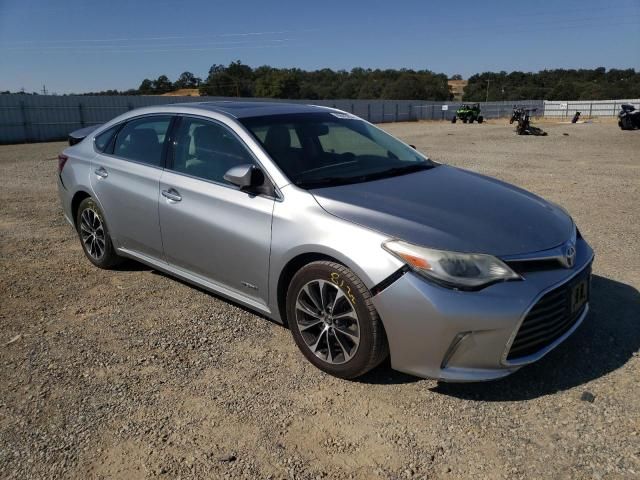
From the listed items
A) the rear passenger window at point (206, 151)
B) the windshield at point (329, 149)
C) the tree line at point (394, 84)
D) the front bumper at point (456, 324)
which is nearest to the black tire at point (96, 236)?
the rear passenger window at point (206, 151)

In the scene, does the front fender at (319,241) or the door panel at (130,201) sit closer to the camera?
the front fender at (319,241)

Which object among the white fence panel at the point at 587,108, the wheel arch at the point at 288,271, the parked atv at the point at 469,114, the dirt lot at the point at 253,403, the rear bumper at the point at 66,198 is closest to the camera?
the dirt lot at the point at 253,403

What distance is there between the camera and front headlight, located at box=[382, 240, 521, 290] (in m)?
2.69

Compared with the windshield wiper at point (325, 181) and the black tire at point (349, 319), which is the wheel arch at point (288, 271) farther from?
the windshield wiper at point (325, 181)

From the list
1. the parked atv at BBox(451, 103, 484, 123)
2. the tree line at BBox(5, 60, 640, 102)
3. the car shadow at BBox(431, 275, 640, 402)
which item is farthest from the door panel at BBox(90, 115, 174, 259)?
the tree line at BBox(5, 60, 640, 102)

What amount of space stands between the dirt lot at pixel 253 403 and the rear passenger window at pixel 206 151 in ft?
3.68

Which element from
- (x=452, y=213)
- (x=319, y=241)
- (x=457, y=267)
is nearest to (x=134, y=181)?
(x=319, y=241)

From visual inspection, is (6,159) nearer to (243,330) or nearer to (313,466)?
A: (243,330)

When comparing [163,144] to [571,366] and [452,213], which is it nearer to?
[452,213]

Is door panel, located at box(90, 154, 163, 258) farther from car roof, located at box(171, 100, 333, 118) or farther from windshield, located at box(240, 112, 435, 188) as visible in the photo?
windshield, located at box(240, 112, 435, 188)

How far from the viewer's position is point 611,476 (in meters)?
2.33

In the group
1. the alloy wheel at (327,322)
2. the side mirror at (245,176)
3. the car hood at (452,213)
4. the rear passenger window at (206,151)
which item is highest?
the rear passenger window at (206,151)

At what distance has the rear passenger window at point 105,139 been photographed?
16.1 feet

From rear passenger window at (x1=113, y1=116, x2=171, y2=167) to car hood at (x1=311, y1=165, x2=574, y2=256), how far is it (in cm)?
173
